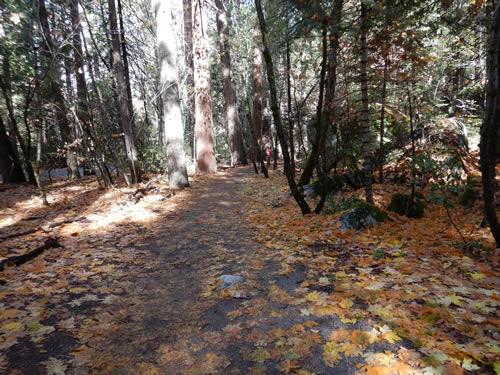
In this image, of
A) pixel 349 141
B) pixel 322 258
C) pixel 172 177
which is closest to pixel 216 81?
pixel 172 177

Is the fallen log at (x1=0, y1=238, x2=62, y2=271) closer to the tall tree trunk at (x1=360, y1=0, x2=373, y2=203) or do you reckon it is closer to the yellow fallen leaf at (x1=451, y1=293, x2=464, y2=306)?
the yellow fallen leaf at (x1=451, y1=293, x2=464, y2=306)

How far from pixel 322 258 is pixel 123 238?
3.92m

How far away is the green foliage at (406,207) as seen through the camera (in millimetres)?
6172

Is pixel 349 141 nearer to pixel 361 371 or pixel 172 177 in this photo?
pixel 172 177

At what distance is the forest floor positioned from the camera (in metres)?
2.15

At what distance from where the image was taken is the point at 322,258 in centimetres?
416

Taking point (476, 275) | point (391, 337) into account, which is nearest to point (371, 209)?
point (476, 275)

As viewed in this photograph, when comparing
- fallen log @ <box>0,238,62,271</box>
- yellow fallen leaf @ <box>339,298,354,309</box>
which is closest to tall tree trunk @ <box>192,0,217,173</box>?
fallen log @ <box>0,238,62,271</box>

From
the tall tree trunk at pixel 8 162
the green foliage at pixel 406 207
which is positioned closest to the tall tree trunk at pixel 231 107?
the tall tree trunk at pixel 8 162

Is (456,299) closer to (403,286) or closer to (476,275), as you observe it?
(403,286)

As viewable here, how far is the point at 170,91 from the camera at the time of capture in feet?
32.8

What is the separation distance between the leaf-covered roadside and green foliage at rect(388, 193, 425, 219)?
15.2 inches

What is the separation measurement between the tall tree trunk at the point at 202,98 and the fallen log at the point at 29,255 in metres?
10.1

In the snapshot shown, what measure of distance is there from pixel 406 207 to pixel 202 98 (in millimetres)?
11358
